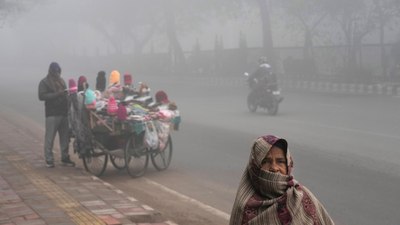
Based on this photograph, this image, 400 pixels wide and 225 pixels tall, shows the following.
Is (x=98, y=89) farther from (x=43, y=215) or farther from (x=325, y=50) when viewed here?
(x=325, y=50)

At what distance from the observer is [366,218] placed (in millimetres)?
6180

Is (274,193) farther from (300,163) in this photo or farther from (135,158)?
(300,163)

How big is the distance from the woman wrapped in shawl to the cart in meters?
5.82

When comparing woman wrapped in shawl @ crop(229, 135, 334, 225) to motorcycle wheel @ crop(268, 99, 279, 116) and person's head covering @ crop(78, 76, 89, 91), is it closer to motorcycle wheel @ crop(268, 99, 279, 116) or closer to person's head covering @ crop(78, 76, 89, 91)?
person's head covering @ crop(78, 76, 89, 91)

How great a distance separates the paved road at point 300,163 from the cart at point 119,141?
281mm

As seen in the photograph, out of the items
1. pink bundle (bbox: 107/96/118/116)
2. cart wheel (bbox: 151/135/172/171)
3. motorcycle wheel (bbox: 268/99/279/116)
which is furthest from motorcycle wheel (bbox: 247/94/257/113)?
pink bundle (bbox: 107/96/118/116)

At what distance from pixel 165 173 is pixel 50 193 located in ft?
8.69

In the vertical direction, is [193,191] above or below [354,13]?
below

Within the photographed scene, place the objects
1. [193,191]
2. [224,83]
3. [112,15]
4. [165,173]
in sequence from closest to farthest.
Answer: [193,191], [165,173], [224,83], [112,15]

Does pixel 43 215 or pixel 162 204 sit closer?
pixel 43 215

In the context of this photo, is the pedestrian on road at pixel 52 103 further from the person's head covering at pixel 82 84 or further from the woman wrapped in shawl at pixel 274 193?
the woman wrapped in shawl at pixel 274 193

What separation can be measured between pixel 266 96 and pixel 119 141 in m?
9.12

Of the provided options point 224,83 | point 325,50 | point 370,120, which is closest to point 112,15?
point 224,83

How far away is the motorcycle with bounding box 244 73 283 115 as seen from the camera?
1688 cm
